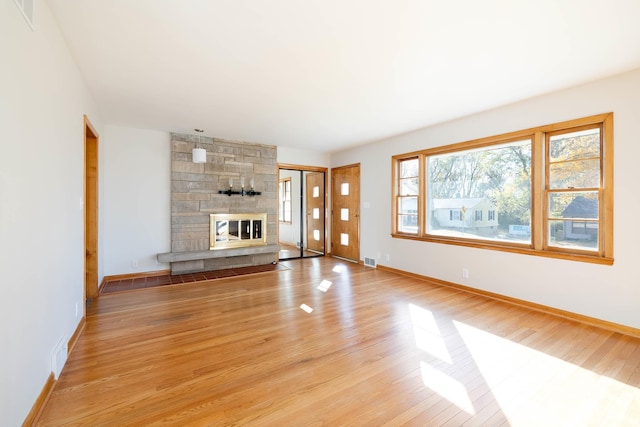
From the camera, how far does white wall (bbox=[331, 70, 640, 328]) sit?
2.71m

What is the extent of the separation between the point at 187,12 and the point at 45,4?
879 millimetres

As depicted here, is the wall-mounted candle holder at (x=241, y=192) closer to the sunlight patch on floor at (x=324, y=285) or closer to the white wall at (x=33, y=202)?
the sunlight patch on floor at (x=324, y=285)

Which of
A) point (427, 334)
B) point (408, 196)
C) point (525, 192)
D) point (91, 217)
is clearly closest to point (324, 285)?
point (427, 334)

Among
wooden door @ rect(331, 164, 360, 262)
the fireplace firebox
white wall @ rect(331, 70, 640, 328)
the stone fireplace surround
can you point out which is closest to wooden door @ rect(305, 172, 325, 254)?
wooden door @ rect(331, 164, 360, 262)

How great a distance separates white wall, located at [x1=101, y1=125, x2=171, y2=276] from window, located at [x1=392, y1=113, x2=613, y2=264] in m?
4.36

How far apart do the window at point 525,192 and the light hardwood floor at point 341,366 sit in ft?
3.01

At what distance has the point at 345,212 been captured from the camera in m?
6.49

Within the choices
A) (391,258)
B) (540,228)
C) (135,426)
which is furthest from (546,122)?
(135,426)

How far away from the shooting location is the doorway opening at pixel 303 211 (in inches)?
275

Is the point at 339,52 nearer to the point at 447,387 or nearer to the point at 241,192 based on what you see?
the point at 447,387

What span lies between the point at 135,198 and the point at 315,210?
12.9 ft

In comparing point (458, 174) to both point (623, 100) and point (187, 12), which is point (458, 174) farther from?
point (187, 12)

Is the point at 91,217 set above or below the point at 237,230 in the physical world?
above

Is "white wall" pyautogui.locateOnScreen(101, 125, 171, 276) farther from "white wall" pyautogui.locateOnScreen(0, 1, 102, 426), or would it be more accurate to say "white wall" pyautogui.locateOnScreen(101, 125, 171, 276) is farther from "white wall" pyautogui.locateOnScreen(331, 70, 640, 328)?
"white wall" pyautogui.locateOnScreen(331, 70, 640, 328)
